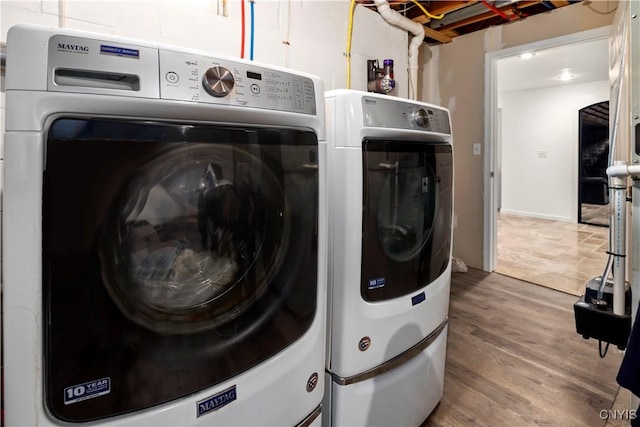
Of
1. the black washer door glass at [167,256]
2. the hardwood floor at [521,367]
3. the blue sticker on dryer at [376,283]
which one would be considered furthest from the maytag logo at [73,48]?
the hardwood floor at [521,367]

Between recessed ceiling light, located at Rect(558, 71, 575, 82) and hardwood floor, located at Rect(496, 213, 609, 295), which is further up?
recessed ceiling light, located at Rect(558, 71, 575, 82)

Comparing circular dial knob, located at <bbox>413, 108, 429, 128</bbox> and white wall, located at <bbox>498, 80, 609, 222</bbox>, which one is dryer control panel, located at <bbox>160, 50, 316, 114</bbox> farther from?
white wall, located at <bbox>498, 80, 609, 222</bbox>

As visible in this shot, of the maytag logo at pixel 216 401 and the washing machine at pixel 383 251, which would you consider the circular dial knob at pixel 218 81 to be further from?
the maytag logo at pixel 216 401

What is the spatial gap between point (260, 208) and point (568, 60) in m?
4.97

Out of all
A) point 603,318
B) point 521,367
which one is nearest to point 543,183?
point 521,367

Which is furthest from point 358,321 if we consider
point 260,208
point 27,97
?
point 27,97

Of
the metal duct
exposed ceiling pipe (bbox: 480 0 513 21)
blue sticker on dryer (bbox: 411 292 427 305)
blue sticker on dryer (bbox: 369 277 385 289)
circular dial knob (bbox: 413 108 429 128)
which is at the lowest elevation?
blue sticker on dryer (bbox: 411 292 427 305)

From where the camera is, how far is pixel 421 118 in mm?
1165

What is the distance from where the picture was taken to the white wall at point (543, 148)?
570 cm

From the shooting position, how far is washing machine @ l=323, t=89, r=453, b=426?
3.36 feet

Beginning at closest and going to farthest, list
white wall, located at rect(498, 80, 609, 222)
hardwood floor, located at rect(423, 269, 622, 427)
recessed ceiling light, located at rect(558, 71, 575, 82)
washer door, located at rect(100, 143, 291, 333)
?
washer door, located at rect(100, 143, 291, 333) → hardwood floor, located at rect(423, 269, 622, 427) → recessed ceiling light, located at rect(558, 71, 575, 82) → white wall, located at rect(498, 80, 609, 222)

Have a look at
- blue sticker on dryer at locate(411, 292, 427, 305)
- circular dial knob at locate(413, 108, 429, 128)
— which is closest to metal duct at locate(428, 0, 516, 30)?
circular dial knob at locate(413, 108, 429, 128)

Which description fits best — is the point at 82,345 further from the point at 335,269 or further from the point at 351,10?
the point at 351,10

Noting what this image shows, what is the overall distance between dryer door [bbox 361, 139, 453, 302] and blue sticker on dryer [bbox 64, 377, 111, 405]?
68 cm
